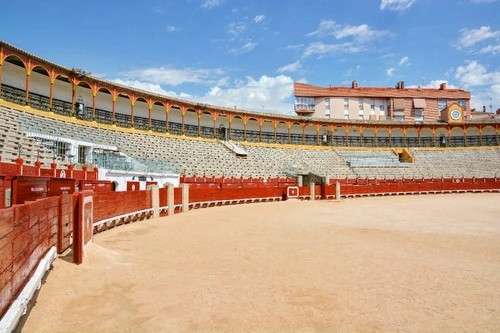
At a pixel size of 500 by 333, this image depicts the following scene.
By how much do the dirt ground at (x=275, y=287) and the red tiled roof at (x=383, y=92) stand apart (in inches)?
2070

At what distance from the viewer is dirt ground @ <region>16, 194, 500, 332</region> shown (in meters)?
3.80

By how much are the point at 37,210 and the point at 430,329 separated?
4.94 meters

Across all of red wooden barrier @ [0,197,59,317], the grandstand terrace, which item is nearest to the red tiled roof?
the grandstand terrace

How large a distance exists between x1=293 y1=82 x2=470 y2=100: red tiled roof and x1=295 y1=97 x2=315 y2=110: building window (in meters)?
1.21

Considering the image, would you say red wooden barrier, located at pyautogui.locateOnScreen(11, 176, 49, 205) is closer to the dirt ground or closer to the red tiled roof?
the dirt ground

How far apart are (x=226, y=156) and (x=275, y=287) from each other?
29676 mm

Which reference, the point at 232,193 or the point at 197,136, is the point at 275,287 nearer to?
the point at 232,193

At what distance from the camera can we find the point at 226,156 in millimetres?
34500

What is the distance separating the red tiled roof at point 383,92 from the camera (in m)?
59.6

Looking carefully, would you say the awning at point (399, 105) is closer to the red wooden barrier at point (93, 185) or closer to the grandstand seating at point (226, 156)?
the grandstand seating at point (226, 156)

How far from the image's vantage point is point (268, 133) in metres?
44.2

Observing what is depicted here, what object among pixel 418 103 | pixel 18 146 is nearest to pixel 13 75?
pixel 18 146

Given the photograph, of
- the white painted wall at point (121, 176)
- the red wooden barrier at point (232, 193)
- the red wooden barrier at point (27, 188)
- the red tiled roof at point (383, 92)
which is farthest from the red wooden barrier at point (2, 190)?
the red tiled roof at point (383, 92)

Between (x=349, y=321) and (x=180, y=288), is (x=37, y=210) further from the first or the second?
(x=349, y=321)
